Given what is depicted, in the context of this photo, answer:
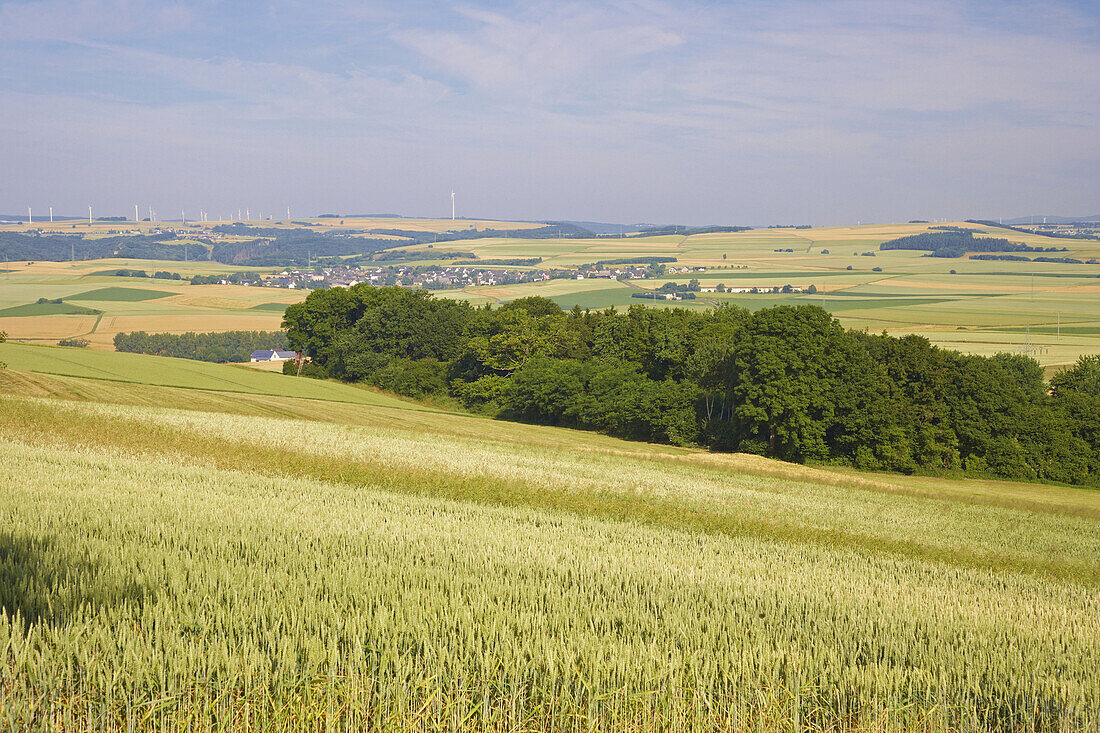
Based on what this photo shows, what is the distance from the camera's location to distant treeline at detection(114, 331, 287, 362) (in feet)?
314

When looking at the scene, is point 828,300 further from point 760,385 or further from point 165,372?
point 165,372

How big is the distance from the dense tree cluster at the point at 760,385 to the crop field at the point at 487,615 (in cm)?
3363

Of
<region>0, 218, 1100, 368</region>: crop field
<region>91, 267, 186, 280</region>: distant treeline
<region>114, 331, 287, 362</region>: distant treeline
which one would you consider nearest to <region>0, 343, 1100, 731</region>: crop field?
<region>0, 218, 1100, 368</region>: crop field

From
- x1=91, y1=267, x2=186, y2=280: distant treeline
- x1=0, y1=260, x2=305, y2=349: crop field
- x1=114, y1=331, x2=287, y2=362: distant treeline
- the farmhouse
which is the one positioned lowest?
the farmhouse

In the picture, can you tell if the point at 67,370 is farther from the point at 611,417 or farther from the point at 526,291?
the point at 526,291

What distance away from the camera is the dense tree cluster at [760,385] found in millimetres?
49906

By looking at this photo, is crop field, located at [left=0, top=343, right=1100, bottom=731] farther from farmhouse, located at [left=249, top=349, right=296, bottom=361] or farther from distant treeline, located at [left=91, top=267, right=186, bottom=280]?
distant treeline, located at [left=91, top=267, right=186, bottom=280]

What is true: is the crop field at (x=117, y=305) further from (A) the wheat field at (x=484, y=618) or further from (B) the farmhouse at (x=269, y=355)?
(A) the wheat field at (x=484, y=618)

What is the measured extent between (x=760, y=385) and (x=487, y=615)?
1843 inches

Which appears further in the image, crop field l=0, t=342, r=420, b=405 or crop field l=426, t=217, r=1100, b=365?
crop field l=426, t=217, r=1100, b=365

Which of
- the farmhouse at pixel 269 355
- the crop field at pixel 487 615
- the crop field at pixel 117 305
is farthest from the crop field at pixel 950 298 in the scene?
the crop field at pixel 487 615

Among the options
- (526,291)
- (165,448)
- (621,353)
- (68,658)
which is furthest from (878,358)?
(526,291)

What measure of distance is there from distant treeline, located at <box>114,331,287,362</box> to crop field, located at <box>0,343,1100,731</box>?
87198 mm

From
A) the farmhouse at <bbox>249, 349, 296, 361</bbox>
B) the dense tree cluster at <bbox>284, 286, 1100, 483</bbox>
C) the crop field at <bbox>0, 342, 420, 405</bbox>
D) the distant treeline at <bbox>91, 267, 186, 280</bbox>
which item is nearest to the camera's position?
the crop field at <bbox>0, 342, 420, 405</bbox>
